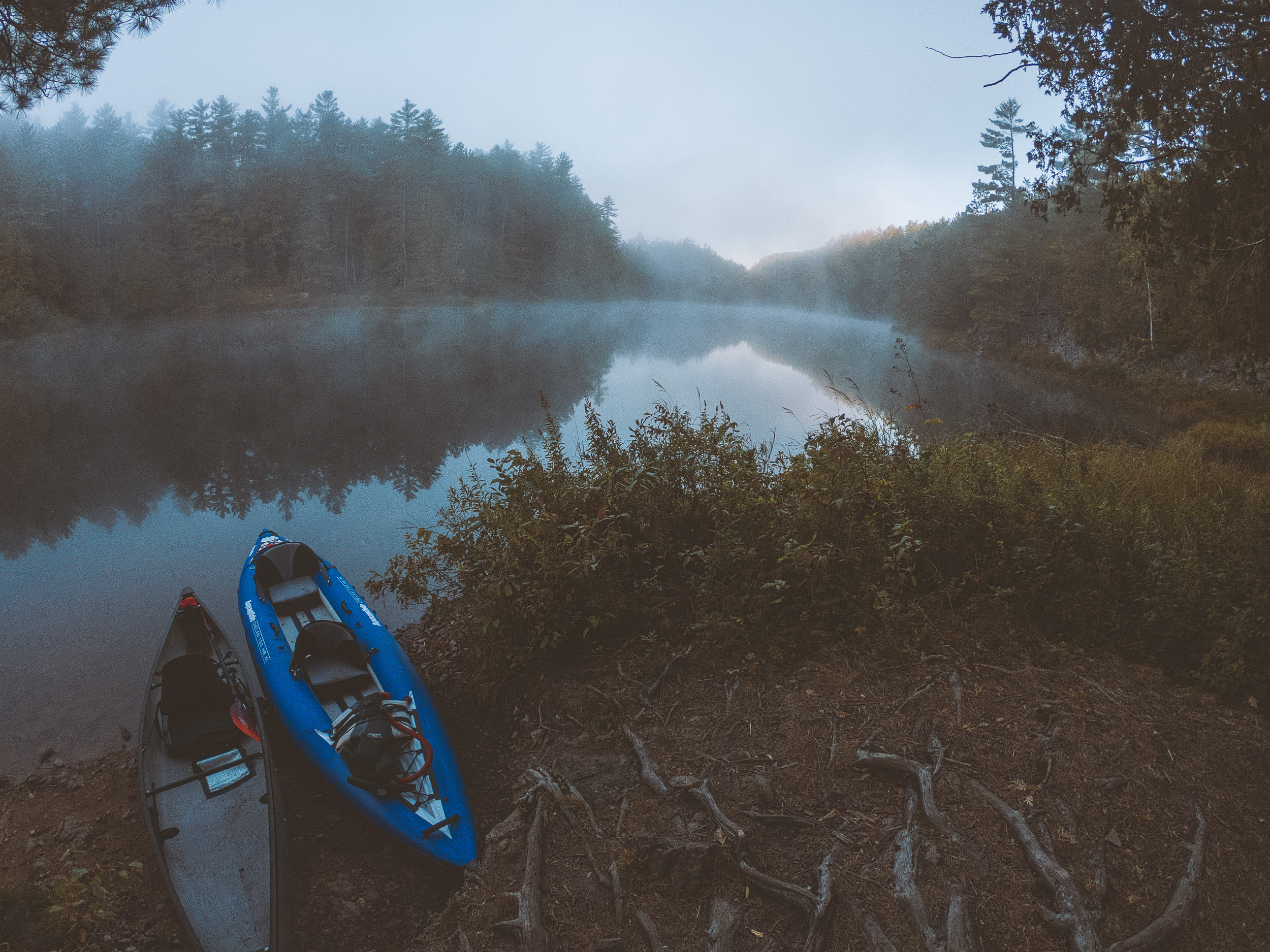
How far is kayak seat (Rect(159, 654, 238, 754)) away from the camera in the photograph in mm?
5699

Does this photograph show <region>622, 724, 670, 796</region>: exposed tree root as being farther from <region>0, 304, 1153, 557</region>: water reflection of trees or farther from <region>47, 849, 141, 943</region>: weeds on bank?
<region>0, 304, 1153, 557</region>: water reflection of trees

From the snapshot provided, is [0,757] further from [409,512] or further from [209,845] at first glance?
[409,512]

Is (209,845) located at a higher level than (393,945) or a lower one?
higher

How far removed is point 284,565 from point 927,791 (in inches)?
299

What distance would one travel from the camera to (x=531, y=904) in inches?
153

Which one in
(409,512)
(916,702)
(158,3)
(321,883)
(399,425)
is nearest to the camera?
(916,702)

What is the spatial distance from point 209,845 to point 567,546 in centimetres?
346

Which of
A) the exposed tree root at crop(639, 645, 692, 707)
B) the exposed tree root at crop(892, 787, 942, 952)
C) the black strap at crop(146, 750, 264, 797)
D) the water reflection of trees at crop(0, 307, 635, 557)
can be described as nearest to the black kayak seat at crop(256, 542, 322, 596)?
the black strap at crop(146, 750, 264, 797)

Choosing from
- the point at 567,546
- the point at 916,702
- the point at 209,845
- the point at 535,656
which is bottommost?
the point at 209,845

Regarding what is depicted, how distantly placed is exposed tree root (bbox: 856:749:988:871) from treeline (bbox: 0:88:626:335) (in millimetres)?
51262

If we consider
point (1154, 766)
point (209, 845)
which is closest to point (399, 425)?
point (209, 845)

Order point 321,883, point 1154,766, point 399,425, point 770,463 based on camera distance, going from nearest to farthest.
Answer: point 1154,766 < point 321,883 < point 770,463 < point 399,425

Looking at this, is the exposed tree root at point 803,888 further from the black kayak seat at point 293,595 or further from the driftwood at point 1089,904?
the black kayak seat at point 293,595

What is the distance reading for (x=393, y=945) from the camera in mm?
4496
